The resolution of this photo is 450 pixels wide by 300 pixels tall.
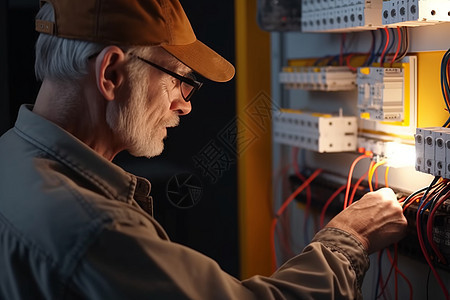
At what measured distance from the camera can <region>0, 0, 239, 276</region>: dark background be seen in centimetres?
238

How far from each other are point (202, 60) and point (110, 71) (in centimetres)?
27

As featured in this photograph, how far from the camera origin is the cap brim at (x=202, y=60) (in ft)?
4.98

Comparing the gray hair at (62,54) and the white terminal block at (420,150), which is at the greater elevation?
the gray hair at (62,54)

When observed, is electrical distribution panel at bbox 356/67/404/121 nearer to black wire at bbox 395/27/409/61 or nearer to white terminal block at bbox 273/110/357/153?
black wire at bbox 395/27/409/61

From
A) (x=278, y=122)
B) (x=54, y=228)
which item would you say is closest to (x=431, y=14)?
(x=278, y=122)

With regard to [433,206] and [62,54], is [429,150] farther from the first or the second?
[62,54]

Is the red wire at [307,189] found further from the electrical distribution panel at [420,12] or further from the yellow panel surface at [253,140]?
the electrical distribution panel at [420,12]

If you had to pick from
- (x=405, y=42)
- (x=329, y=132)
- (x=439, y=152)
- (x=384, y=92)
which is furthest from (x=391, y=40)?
(x=439, y=152)

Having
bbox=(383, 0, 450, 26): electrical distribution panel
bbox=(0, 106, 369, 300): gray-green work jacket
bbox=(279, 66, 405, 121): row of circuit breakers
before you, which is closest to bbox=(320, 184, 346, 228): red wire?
bbox=(279, 66, 405, 121): row of circuit breakers

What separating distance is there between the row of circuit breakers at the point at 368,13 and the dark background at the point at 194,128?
17.5 inches

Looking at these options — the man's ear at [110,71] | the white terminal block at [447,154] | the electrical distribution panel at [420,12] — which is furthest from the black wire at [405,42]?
the man's ear at [110,71]

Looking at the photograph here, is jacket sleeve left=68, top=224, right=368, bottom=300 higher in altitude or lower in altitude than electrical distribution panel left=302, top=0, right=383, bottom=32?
lower

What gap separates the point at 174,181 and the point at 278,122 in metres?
0.52

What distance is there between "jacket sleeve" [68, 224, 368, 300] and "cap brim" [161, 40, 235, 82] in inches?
19.1
